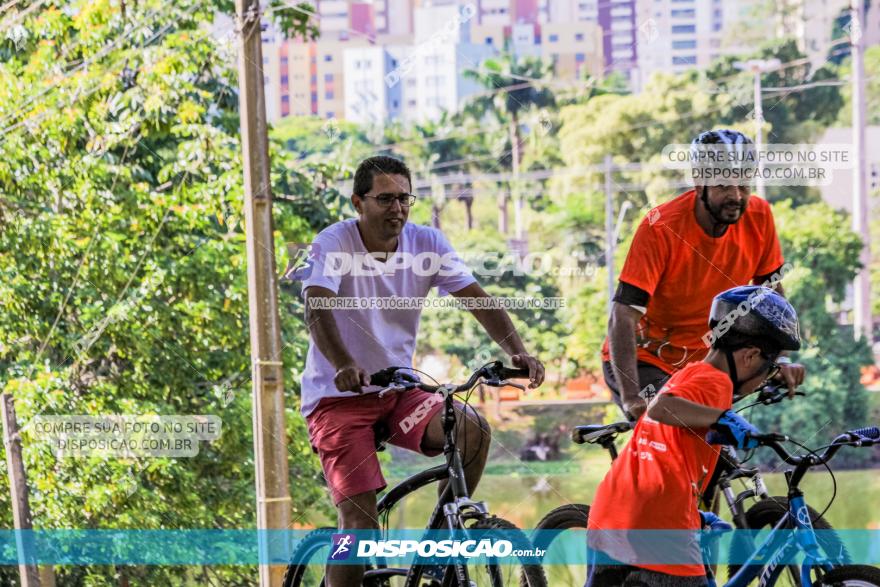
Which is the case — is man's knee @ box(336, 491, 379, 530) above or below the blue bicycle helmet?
below

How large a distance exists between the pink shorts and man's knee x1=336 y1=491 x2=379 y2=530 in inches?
0.7

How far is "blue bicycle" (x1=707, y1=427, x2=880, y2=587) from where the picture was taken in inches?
103

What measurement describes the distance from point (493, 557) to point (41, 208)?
6.81 m

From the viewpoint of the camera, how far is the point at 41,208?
920cm

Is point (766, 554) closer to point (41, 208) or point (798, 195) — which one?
point (41, 208)

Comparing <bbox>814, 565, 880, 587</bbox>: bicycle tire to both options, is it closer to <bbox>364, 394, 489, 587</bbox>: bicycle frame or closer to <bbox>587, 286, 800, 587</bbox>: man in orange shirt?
<bbox>587, 286, 800, 587</bbox>: man in orange shirt

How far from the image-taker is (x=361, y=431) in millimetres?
3504

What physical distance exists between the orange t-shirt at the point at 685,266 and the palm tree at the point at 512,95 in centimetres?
1834

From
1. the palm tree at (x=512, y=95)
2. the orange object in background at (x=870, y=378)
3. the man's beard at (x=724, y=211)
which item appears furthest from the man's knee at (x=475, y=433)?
the orange object in background at (x=870, y=378)

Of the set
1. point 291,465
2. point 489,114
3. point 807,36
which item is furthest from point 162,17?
point 807,36

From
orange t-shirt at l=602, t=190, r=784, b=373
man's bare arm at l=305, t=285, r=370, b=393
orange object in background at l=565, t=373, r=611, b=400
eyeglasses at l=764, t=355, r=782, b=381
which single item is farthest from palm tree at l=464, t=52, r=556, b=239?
eyeglasses at l=764, t=355, r=782, b=381

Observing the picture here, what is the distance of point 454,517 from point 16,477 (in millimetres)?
4682

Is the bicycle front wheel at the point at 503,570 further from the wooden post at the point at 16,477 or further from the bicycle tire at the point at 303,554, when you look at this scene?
the wooden post at the point at 16,477

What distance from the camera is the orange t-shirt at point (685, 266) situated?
3400 millimetres
